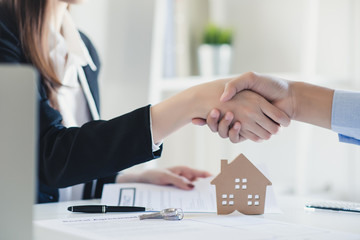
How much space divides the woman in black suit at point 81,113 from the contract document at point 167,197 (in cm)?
5

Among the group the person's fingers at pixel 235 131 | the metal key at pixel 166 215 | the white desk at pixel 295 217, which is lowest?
the white desk at pixel 295 217

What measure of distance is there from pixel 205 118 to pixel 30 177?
716 millimetres

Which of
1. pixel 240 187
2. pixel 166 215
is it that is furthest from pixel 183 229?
pixel 240 187

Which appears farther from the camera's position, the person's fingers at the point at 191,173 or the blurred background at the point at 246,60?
the blurred background at the point at 246,60

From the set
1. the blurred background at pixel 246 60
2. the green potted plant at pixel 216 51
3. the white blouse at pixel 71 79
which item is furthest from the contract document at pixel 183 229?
the green potted plant at pixel 216 51

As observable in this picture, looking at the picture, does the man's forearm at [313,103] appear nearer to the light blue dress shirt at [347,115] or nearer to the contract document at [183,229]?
the light blue dress shirt at [347,115]

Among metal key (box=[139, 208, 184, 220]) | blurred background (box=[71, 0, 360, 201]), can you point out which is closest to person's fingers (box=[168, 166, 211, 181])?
metal key (box=[139, 208, 184, 220])

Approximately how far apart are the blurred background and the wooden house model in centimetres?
124

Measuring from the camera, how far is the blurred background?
2.26m

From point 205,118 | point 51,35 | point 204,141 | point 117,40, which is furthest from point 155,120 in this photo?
point 204,141

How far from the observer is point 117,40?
2.33 metres

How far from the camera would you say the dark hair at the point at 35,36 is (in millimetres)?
1373

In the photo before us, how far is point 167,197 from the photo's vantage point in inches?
45.6

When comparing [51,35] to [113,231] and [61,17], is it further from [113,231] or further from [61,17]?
[113,231]
